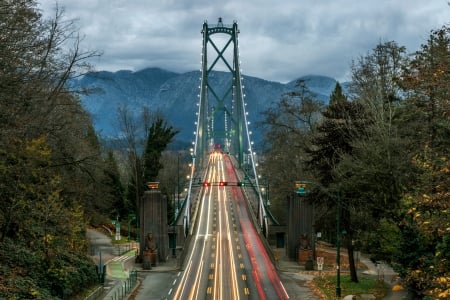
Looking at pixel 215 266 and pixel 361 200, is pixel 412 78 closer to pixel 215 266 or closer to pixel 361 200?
pixel 361 200

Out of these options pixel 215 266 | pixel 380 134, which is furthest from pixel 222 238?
pixel 380 134

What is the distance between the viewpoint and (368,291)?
3494cm

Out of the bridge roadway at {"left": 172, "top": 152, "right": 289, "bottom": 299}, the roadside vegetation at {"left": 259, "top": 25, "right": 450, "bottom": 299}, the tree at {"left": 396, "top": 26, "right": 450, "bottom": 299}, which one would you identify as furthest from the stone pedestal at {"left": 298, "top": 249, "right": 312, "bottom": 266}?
the tree at {"left": 396, "top": 26, "right": 450, "bottom": 299}

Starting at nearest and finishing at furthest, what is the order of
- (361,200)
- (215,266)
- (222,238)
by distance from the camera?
(361,200)
(215,266)
(222,238)

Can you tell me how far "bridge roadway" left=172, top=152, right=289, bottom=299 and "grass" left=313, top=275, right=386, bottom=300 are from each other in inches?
112

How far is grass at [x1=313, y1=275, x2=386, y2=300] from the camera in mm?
34469

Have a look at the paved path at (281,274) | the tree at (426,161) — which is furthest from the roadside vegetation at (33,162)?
the tree at (426,161)

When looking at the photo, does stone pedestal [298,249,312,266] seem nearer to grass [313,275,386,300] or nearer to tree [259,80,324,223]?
grass [313,275,386,300]

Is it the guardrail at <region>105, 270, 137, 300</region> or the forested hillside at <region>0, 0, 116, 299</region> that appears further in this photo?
the guardrail at <region>105, 270, 137, 300</region>

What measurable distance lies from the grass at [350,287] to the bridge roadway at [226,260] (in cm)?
285

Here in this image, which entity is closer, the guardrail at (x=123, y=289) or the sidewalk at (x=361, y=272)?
the guardrail at (x=123, y=289)

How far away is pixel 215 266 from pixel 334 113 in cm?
1740

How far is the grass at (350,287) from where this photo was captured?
113ft

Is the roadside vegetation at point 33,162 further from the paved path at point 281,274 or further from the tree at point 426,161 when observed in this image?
the tree at point 426,161
